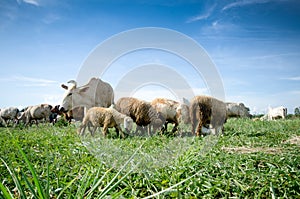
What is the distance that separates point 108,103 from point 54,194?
23.6 feet

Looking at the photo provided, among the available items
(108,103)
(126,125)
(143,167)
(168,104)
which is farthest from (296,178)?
(108,103)

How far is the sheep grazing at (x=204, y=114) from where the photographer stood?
6094mm

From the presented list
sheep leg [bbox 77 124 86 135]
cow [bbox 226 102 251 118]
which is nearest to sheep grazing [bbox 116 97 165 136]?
sheep leg [bbox 77 124 86 135]

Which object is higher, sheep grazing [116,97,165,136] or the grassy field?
sheep grazing [116,97,165,136]

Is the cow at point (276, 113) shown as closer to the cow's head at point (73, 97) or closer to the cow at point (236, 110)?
the cow at point (236, 110)

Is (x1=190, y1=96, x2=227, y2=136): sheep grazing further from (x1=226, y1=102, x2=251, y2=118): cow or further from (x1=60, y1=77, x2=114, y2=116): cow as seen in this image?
(x1=226, y1=102, x2=251, y2=118): cow

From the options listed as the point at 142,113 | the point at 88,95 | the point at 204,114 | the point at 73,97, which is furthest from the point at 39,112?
the point at 204,114

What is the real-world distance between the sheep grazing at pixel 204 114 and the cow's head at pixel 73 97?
3.26 m

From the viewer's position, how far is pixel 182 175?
266 centimetres

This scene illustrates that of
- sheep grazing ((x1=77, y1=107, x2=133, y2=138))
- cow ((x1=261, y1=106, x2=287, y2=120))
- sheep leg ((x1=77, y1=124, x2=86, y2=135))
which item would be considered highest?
cow ((x1=261, y1=106, x2=287, y2=120))

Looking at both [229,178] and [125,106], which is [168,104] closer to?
[125,106]

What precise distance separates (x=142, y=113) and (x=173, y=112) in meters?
0.76

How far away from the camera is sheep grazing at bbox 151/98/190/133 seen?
267 inches

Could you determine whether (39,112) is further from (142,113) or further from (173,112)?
(173,112)
